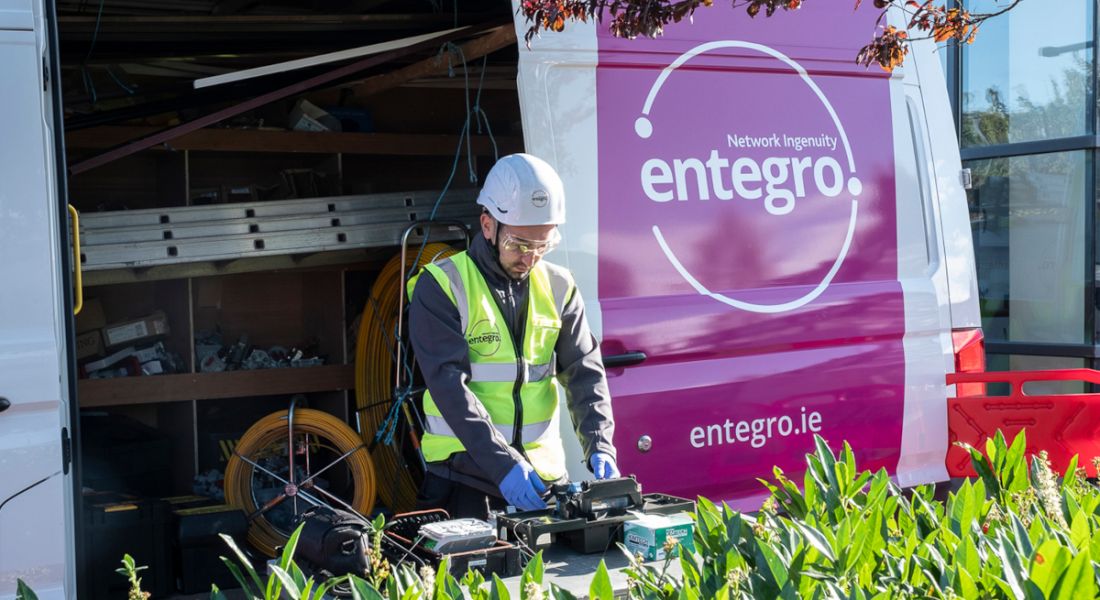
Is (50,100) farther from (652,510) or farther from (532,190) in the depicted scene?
(652,510)

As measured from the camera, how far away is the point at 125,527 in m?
4.45

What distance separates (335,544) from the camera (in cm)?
242

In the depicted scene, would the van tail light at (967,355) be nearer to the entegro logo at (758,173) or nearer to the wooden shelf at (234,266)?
the entegro logo at (758,173)

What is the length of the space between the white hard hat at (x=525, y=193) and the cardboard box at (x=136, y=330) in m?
2.59

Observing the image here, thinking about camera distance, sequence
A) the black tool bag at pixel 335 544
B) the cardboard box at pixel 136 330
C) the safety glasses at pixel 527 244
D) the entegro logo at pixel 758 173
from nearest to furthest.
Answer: the black tool bag at pixel 335 544
the safety glasses at pixel 527 244
the entegro logo at pixel 758 173
the cardboard box at pixel 136 330

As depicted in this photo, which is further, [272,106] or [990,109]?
[990,109]

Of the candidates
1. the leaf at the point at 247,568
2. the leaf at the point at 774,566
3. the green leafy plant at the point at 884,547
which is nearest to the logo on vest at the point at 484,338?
the green leafy plant at the point at 884,547

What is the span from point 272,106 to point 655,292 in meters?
2.58

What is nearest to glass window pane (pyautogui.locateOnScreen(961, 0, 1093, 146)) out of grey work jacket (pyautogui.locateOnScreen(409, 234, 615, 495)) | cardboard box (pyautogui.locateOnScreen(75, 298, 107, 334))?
grey work jacket (pyautogui.locateOnScreen(409, 234, 615, 495))

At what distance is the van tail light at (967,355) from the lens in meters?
4.60

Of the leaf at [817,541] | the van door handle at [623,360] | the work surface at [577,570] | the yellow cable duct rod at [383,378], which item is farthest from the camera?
the yellow cable duct rod at [383,378]

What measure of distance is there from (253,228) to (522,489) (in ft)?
6.89

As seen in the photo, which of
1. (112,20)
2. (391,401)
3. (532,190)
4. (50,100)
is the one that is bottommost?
(391,401)

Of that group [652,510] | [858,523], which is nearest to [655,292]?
[652,510]
